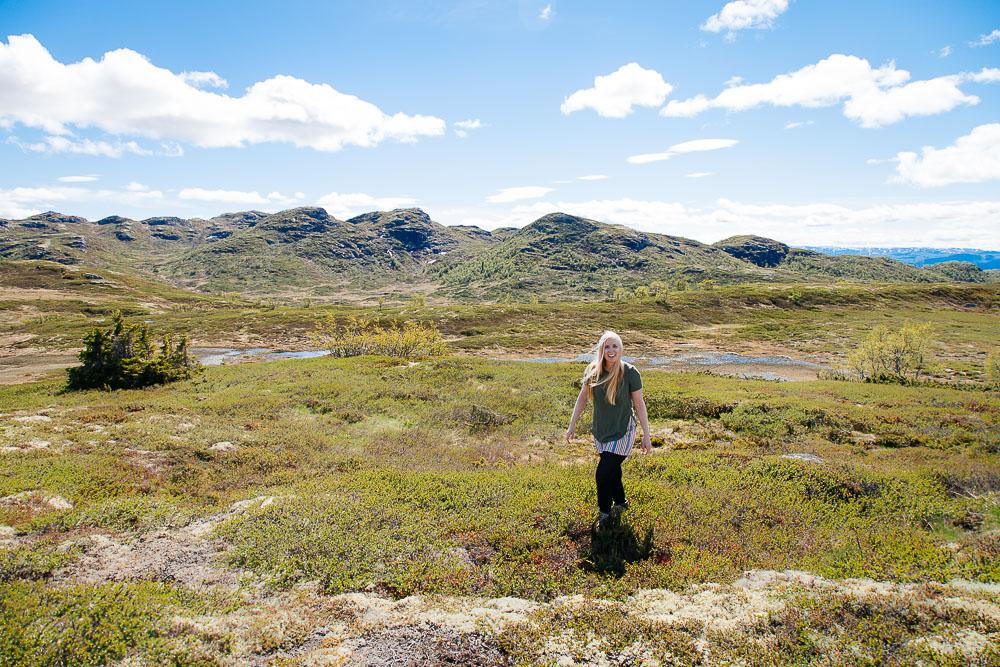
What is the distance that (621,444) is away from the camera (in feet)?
28.5

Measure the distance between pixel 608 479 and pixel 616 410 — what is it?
165cm

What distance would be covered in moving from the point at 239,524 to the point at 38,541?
3.20 meters

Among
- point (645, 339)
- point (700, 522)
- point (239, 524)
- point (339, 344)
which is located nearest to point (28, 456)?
point (239, 524)

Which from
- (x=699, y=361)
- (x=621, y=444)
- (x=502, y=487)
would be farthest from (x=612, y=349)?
(x=699, y=361)

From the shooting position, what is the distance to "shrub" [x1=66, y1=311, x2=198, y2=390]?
29.1 metres

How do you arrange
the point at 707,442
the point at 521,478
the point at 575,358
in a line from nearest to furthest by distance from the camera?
the point at 521,478
the point at 707,442
the point at 575,358

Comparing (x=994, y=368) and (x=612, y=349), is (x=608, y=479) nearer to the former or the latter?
(x=612, y=349)

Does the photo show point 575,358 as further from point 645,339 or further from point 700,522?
point 700,522

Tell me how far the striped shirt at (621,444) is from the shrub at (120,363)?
33296 mm

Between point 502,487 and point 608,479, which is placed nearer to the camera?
point 608,479

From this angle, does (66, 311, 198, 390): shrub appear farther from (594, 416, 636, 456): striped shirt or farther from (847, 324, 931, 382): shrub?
(847, 324, 931, 382): shrub

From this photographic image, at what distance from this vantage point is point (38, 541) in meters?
8.21

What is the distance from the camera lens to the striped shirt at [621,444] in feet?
28.5

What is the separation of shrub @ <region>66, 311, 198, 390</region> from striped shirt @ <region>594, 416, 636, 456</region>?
33.3 metres
